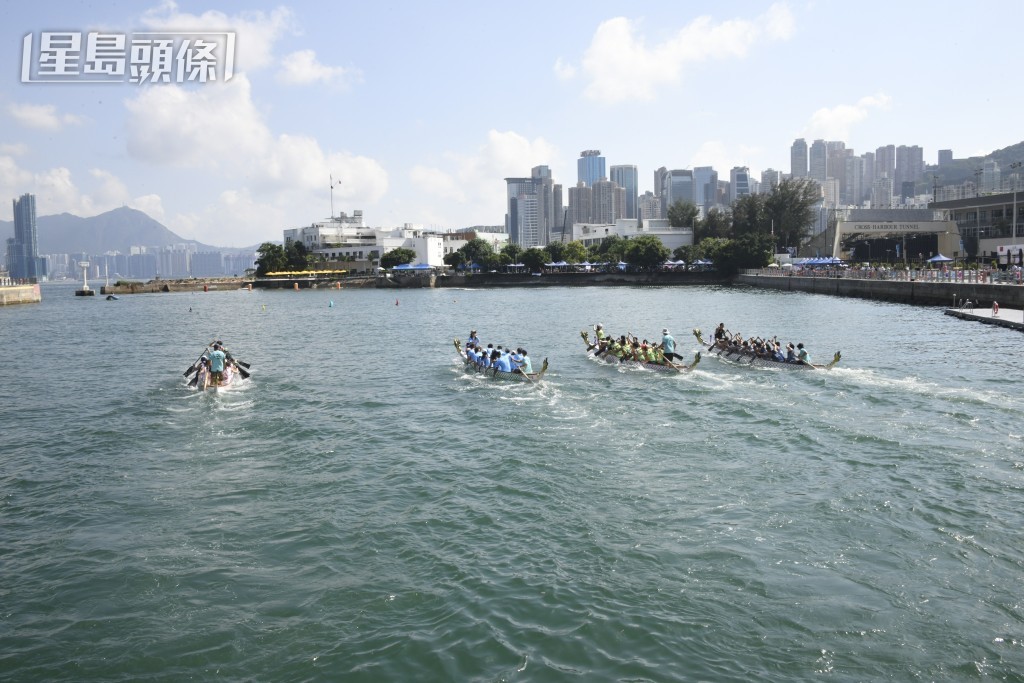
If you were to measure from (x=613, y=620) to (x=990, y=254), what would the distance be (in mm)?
99097

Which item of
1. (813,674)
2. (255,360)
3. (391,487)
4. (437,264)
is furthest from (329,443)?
(437,264)

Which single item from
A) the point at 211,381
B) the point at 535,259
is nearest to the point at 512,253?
the point at 535,259

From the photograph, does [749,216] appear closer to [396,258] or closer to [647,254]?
[647,254]

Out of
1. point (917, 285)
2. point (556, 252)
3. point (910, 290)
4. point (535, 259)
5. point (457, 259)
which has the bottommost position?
point (910, 290)

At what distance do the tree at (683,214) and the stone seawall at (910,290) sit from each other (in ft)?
188

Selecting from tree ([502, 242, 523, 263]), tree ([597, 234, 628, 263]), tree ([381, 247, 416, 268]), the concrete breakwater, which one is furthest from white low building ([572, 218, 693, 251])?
the concrete breakwater

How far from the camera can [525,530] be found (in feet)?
47.4

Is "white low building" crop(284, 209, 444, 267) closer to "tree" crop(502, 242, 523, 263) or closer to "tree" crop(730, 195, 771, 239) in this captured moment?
"tree" crop(502, 242, 523, 263)

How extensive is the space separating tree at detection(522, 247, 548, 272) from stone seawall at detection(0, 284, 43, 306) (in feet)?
262

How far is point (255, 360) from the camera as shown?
3972 cm

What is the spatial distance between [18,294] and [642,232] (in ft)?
371

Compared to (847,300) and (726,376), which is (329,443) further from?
(847,300)

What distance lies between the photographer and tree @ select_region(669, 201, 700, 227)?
6029 inches

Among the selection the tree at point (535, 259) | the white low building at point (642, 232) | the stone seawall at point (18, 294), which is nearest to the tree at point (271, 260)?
the stone seawall at point (18, 294)
